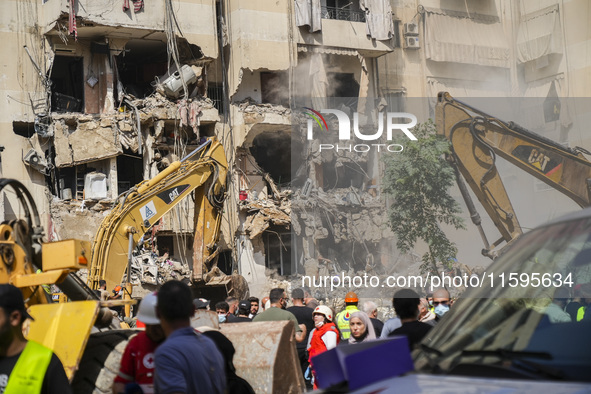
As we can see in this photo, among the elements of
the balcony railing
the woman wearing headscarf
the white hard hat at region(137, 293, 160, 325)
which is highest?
the balcony railing

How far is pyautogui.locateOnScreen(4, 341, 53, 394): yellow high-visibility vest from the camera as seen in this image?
148 inches

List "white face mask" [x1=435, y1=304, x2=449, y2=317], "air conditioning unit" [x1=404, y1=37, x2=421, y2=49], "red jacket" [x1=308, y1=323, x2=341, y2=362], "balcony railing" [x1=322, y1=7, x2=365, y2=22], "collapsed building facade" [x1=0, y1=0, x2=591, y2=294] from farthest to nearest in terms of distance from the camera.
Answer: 1. "air conditioning unit" [x1=404, y1=37, x2=421, y2=49]
2. "balcony railing" [x1=322, y1=7, x2=365, y2=22]
3. "collapsed building facade" [x1=0, y1=0, x2=591, y2=294]
4. "red jacket" [x1=308, y1=323, x2=341, y2=362]
5. "white face mask" [x1=435, y1=304, x2=449, y2=317]

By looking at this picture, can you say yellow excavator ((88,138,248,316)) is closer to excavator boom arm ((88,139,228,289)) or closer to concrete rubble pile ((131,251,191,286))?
excavator boom arm ((88,139,228,289))

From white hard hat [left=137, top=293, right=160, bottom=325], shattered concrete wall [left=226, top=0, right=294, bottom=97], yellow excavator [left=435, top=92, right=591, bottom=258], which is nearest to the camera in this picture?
white hard hat [left=137, top=293, right=160, bottom=325]

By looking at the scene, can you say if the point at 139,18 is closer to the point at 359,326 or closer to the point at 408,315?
the point at 359,326

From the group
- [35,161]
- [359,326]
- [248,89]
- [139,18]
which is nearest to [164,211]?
[35,161]

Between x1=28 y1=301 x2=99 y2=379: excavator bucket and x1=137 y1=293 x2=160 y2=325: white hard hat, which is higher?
x1=137 y1=293 x2=160 y2=325: white hard hat

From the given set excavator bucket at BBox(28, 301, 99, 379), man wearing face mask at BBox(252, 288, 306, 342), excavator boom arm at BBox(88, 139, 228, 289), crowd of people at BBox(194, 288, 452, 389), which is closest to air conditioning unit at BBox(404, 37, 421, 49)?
excavator boom arm at BBox(88, 139, 228, 289)

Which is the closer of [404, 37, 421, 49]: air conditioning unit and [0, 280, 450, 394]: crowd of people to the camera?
[0, 280, 450, 394]: crowd of people

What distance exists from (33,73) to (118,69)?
3584 millimetres

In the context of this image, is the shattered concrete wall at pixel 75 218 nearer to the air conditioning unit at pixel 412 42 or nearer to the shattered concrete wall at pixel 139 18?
the shattered concrete wall at pixel 139 18

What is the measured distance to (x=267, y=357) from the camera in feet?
21.4

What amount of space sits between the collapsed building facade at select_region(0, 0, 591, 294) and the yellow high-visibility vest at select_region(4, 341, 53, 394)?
2057cm

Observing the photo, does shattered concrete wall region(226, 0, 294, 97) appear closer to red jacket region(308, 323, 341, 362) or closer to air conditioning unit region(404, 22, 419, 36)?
air conditioning unit region(404, 22, 419, 36)
